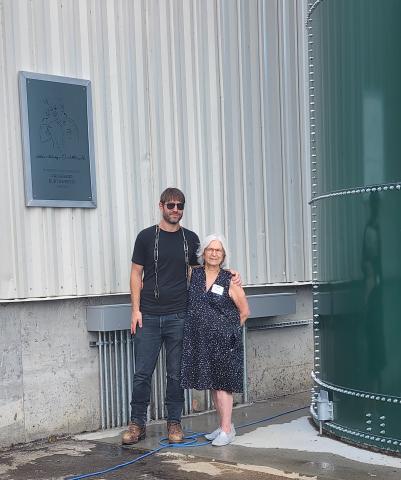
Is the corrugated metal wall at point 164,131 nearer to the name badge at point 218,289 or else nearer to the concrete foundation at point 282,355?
the concrete foundation at point 282,355

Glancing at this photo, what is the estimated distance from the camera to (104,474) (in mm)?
5570

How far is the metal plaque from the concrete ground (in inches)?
76.8

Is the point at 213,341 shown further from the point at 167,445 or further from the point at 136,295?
the point at 167,445

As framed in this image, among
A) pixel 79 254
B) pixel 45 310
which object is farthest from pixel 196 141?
pixel 45 310

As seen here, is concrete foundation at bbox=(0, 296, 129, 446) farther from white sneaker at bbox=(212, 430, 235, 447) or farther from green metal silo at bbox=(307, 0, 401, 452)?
green metal silo at bbox=(307, 0, 401, 452)

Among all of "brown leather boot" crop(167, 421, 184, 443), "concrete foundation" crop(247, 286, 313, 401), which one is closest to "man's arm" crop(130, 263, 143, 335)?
"brown leather boot" crop(167, 421, 184, 443)

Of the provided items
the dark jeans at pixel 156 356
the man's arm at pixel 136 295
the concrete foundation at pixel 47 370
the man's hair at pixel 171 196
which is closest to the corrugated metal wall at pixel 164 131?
the concrete foundation at pixel 47 370

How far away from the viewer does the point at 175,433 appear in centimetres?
639

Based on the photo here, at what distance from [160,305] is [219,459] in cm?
128

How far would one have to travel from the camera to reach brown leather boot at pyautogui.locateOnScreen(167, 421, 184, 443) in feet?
20.9

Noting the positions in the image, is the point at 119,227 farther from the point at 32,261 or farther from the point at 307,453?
the point at 307,453

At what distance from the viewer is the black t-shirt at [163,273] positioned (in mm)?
6406

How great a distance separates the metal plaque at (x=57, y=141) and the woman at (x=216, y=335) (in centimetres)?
130

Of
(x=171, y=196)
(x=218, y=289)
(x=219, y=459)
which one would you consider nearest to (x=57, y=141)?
(x=171, y=196)
